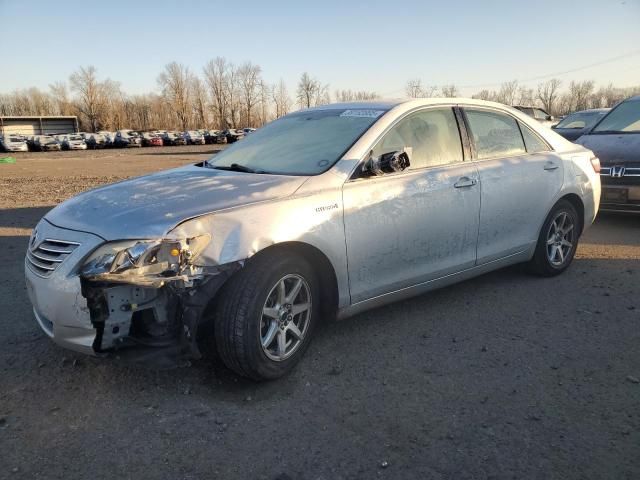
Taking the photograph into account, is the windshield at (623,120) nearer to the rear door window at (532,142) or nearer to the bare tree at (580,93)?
the rear door window at (532,142)

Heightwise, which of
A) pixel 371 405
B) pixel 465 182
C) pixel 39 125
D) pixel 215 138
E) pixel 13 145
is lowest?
pixel 371 405

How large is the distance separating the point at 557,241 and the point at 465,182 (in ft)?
5.43

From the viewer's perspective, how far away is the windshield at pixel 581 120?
1270cm

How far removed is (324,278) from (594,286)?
294 centimetres

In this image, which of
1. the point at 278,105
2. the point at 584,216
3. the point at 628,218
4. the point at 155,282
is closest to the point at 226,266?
the point at 155,282

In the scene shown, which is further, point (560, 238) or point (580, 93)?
point (580, 93)

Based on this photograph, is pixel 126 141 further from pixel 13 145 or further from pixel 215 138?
pixel 13 145

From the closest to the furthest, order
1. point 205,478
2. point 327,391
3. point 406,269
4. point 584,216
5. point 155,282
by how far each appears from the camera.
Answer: point 205,478
point 155,282
point 327,391
point 406,269
point 584,216

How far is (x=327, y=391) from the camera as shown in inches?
124

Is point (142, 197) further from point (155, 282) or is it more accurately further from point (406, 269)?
point (406, 269)

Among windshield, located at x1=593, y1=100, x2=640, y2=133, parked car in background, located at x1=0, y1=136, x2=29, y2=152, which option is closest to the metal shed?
parked car in background, located at x1=0, y1=136, x2=29, y2=152

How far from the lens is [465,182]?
4.17 m

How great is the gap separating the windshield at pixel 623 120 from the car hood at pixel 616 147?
27 cm

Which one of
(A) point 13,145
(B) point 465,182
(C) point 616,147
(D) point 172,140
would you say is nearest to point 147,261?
(B) point 465,182
